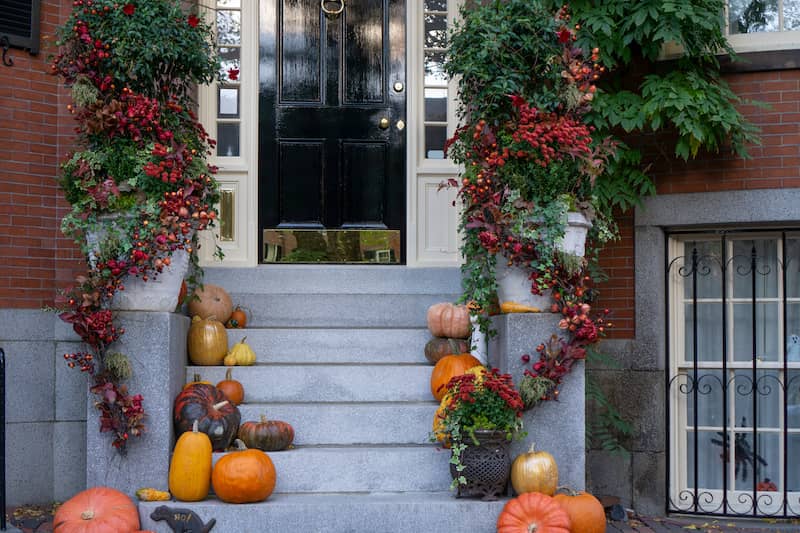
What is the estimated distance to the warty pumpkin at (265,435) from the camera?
5.02 m

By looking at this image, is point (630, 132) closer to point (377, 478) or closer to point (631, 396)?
point (631, 396)

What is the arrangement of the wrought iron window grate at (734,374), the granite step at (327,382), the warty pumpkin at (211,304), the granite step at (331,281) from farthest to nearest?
the granite step at (331,281), the wrought iron window grate at (734,374), the warty pumpkin at (211,304), the granite step at (327,382)

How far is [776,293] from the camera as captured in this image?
6.11 meters

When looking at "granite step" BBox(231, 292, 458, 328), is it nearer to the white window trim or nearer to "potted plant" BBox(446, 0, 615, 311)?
the white window trim

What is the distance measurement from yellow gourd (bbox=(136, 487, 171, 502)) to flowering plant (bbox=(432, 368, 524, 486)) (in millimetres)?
1425

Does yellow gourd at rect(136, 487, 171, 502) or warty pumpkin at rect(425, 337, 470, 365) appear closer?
yellow gourd at rect(136, 487, 171, 502)

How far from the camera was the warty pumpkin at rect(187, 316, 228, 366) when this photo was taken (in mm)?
5527

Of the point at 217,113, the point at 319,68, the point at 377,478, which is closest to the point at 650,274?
the point at 377,478

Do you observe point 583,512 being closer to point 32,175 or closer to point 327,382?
point 327,382

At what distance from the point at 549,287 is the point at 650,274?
1374 millimetres

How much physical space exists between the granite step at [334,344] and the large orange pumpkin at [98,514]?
55.3 inches

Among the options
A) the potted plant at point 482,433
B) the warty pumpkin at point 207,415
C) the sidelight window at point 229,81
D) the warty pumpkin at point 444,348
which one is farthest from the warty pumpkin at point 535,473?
the sidelight window at point 229,81

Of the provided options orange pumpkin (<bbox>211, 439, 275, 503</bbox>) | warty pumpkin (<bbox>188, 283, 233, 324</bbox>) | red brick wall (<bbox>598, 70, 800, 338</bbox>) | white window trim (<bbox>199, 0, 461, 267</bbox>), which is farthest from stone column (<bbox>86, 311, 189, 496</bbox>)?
red brick wall (<bbox>598, 70, 800, 338</bbox>)

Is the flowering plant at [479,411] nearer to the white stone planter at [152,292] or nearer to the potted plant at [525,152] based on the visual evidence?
the potted plant at [525,152]
